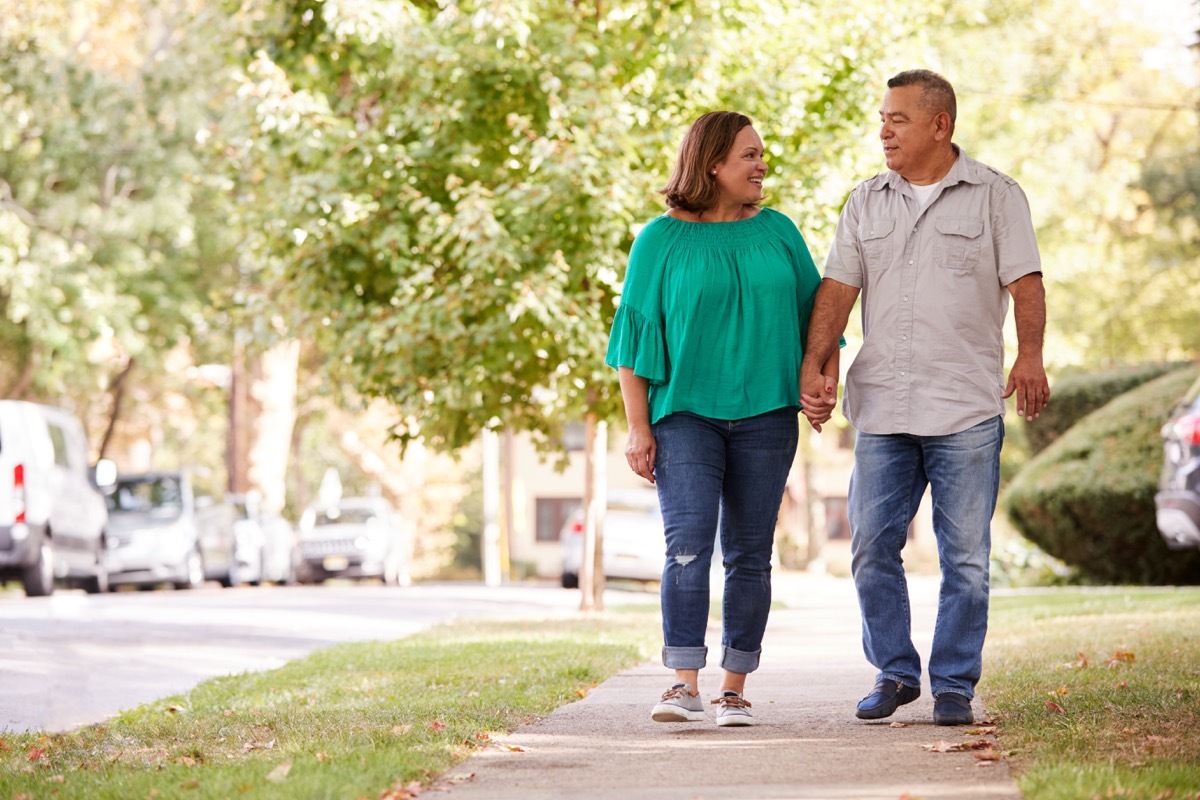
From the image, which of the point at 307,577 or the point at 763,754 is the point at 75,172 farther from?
the point at 763,754

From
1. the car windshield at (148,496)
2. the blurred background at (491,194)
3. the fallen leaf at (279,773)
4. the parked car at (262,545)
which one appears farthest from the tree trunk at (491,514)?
the fallen leaf at (279,773)

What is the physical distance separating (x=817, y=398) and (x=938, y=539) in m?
0.61

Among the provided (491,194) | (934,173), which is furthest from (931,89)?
(491,194)

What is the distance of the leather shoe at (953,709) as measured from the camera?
5629 millimetres

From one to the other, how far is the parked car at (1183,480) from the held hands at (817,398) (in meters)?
8.01

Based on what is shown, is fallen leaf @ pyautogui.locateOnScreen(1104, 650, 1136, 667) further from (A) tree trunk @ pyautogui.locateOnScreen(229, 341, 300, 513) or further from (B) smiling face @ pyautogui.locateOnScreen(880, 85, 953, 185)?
(A) tree trunk @ pyautogui.locateOnScreen(229, 341, 300, 513)

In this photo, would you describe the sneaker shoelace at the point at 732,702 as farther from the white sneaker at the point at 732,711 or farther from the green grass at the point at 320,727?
the green grass at the point at 320,727

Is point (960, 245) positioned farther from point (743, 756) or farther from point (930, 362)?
point (743, 756)

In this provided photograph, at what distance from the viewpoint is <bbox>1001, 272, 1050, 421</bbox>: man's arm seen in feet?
18.6

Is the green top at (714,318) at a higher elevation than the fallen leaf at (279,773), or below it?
higher

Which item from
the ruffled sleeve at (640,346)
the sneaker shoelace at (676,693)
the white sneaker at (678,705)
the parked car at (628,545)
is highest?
the ruffled sleeve at (640,346)

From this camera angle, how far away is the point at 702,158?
582cm

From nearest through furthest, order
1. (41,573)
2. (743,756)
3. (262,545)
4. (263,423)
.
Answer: (743,756) → (41,573) → (262,545) → (263,423)

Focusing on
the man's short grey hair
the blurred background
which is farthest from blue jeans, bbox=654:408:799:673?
the blurred background
